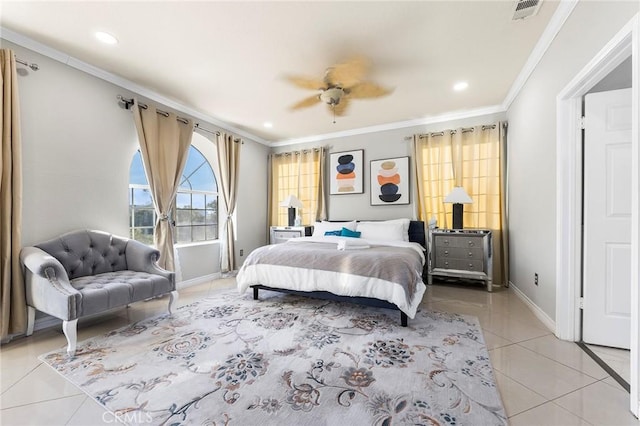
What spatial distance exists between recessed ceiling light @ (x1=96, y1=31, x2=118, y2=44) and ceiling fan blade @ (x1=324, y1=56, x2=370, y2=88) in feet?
6.78

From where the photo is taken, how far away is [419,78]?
3.21m

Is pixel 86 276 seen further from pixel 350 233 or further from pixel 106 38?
pixel 350 233

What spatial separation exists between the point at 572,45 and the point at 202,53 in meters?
3.26

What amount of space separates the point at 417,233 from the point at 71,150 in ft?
15.3

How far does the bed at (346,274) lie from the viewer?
252 centimetres

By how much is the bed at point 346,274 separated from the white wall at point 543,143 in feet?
4.03

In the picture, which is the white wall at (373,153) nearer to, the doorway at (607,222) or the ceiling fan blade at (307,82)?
the ceiling fan blade at (307,82)

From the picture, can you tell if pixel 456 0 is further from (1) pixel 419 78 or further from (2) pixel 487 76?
(2) pixel 487 76

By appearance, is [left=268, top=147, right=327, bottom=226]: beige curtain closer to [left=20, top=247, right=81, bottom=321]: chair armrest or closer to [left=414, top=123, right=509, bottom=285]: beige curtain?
[left=414, top=123, right=509, bottom=285]: beige curtain

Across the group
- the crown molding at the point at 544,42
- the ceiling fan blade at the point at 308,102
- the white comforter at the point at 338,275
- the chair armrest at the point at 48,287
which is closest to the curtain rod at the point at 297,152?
the ceiling fan blade at the point at 308,102

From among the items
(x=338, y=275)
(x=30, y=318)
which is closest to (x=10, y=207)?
(x=30, y=318)

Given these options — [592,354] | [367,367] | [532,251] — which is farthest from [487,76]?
[367,367]

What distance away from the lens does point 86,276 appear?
105 inches

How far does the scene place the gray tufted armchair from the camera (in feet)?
6.91
